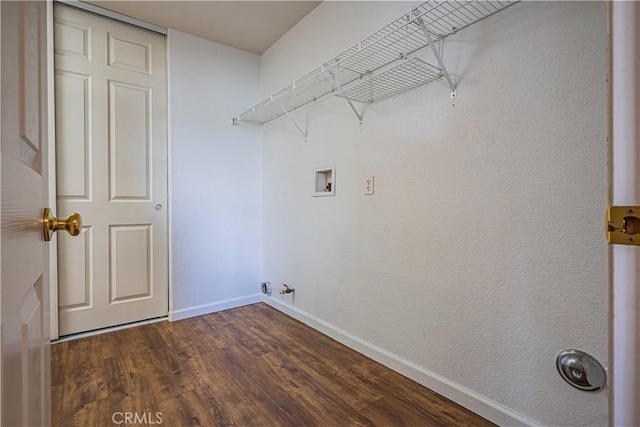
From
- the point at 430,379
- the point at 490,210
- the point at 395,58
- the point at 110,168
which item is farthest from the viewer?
the point at 110,168

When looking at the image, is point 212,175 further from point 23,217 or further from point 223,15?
point 23,217

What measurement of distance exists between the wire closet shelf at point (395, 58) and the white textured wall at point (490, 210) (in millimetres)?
63

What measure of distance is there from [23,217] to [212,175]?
2.25 m

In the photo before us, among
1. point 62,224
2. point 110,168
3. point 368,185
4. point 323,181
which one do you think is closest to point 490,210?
point 368,185

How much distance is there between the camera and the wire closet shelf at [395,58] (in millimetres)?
1249

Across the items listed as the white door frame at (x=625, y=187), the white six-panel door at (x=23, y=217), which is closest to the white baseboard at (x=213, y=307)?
the white six-panel door at (x=23, y=217)

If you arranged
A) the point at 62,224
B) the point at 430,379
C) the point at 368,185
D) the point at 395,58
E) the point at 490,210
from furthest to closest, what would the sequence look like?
1. the point at 368,185
2. the point at 395,58
3. the point at 430,379
4. the point at 490,210
5. the point at 62,224

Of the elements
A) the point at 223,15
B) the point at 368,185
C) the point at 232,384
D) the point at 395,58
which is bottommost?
the point at 232,384

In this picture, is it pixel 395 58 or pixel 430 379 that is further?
pixel 395 58

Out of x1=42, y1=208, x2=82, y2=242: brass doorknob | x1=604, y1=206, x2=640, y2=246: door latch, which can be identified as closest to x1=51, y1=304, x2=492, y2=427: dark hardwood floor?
x1=42, y1=208, x2=82, y2=242: brass doorknob

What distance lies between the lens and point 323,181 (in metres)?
2.22

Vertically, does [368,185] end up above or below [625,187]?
above

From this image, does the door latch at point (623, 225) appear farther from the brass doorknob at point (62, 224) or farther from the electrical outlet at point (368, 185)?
the electrical outlet at point (368, 185)

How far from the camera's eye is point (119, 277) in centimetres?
227
